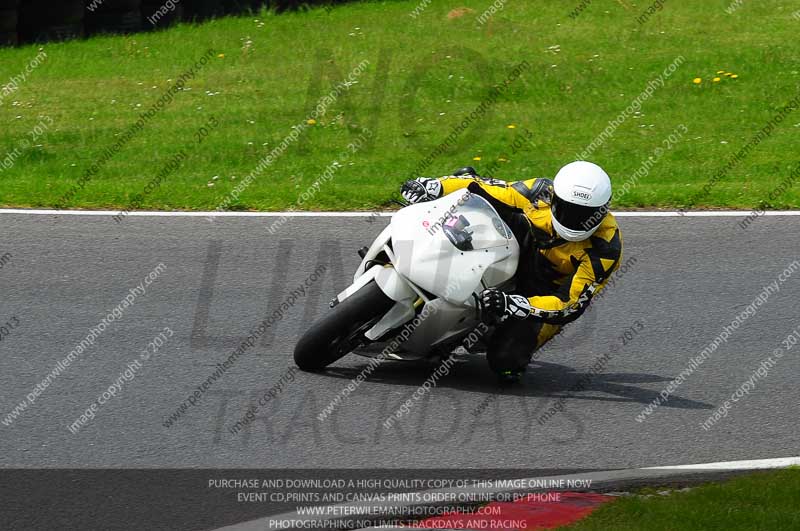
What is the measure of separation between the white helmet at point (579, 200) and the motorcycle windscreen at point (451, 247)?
0.34 m

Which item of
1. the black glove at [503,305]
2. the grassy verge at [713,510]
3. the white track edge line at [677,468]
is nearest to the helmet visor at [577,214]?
the black glove at [503,305]

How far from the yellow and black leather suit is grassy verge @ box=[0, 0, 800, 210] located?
11.8 ft

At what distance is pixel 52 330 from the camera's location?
7.80 metres

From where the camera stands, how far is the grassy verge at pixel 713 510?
203 inches

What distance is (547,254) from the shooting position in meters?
6.97

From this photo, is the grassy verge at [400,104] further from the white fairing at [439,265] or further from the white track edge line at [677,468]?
the white track edge line at [677,468]

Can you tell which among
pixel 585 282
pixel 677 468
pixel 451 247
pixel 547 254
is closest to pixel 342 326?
pixel 451 247

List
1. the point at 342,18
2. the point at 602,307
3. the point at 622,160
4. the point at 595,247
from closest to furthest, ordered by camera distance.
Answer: the point at 595,247 < the point at 602,307 < the point at 622,160 < the point at 342,18

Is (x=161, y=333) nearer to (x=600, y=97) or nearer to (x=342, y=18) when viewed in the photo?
(x=600, y=97)

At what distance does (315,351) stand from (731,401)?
258 centimetres

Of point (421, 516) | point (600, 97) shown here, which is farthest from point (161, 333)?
point (600, 97)

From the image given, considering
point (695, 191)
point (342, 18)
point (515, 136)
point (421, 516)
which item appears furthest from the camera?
point (342, 18)

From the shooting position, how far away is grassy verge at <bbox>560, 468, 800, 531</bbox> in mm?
5148

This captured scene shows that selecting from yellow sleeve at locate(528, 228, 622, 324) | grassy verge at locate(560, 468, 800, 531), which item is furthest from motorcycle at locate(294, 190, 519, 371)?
grassy verge at locate(560, 468, 800, 531)
